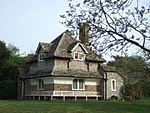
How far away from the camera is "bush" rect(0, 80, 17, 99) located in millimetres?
57084

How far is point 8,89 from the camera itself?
190 feet

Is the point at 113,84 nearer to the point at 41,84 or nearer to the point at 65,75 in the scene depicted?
the point at 65,75

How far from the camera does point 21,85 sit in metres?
58.5

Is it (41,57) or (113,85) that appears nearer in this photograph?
(41,57)

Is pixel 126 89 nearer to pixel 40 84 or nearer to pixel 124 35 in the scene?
pixel 40 84

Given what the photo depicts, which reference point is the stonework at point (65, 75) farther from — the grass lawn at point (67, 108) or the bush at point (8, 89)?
the grass lawn at point (67, 108)

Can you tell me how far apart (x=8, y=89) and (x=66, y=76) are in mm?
11589

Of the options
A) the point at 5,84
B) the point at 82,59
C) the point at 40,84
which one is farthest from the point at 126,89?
the point at 5,84

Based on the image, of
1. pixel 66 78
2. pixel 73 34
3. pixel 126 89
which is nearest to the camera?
pixel 73 34

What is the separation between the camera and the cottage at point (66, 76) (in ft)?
169

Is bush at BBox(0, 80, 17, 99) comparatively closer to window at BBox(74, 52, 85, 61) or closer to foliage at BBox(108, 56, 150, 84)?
window at BBox(74, 52, 85, 61)

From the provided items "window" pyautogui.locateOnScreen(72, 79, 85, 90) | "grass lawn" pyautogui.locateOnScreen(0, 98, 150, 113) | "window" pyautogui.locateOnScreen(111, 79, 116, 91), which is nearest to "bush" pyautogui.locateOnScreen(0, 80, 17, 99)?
"window" pyautogui.locateOnScreen(72, 79, 85, 90)

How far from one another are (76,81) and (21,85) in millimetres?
9778

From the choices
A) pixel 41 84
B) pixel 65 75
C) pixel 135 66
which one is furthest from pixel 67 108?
pixel 41 84
